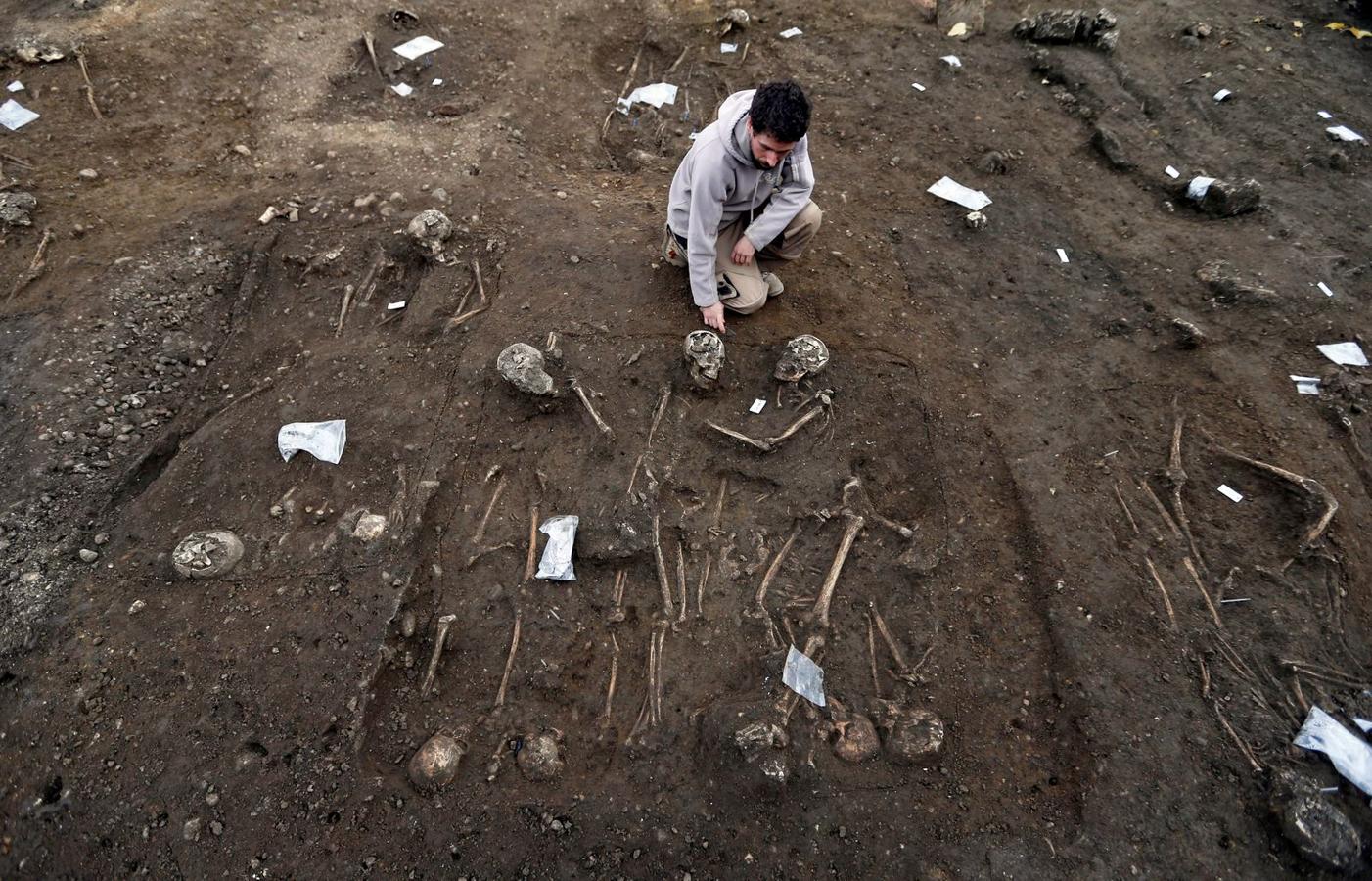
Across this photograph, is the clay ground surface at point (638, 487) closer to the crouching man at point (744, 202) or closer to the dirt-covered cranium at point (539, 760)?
the dirt-covered cranium at point (539, 760)

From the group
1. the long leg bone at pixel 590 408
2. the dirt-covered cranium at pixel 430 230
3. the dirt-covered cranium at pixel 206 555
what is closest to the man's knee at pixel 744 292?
the long leg bone at pixel 590 408

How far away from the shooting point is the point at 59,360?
12.4 feet

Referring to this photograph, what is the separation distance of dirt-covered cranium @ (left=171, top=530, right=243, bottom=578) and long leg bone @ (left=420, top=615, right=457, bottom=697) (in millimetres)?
1102

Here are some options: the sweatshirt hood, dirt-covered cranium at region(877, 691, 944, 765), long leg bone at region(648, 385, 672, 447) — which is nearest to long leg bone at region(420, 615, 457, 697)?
long leg bone at region(648, 385, 672, 447)

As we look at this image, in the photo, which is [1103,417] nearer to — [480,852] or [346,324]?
[480,852]

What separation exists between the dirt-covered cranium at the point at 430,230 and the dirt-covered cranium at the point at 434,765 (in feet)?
10.4

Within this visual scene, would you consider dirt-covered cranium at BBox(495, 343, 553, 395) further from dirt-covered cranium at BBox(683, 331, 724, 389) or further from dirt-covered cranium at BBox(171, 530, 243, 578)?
dirt-covered cranium at BBox(171, 530, 243, 578)

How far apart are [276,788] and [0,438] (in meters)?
2.68

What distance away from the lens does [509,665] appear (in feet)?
9.84

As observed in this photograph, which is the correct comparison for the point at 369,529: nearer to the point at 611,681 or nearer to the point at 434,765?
the point at 434,765

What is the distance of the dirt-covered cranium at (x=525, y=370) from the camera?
3.55 m

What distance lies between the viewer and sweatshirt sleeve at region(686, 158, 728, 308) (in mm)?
3307

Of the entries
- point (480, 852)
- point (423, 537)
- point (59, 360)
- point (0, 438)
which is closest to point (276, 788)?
point (480, 852)

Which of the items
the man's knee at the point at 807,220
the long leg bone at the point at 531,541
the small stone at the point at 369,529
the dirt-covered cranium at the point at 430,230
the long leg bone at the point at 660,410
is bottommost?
the long leg bone at the point at 531,541
